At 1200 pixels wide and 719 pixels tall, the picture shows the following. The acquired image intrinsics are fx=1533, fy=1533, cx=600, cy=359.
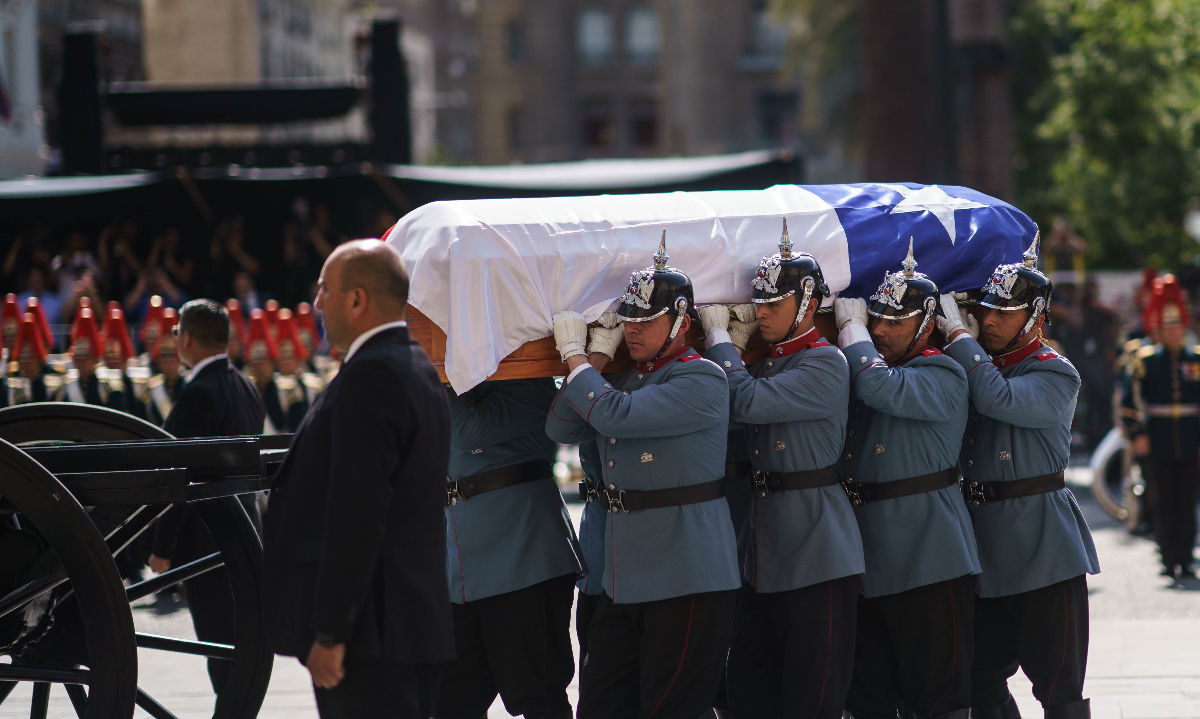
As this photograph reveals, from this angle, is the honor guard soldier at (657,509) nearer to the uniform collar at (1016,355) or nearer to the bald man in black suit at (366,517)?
the bald man in black suit at (366,517)

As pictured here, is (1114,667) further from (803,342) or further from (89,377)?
(89,377)

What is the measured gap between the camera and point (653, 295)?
4.77 metres

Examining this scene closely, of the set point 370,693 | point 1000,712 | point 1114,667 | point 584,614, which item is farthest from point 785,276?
point 1114,667

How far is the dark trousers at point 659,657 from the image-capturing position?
4.71m

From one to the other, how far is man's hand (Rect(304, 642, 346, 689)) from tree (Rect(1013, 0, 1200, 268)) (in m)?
21.6

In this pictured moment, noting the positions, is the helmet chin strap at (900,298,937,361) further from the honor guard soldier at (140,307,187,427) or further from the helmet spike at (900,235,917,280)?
the honor guard soldier at (140,307,187,427)

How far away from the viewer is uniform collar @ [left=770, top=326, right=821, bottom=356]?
5.07m

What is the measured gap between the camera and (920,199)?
18.7 ft

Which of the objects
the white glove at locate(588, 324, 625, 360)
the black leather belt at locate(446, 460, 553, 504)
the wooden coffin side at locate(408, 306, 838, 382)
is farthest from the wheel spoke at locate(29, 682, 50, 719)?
the white glove at locate(588, 324, 625, 360)

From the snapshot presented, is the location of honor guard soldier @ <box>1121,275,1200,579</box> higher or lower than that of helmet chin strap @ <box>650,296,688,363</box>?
lower

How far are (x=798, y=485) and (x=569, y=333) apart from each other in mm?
902

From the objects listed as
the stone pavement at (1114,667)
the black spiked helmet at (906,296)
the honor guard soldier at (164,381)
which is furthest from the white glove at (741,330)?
the honor guard soldier at (164,381)

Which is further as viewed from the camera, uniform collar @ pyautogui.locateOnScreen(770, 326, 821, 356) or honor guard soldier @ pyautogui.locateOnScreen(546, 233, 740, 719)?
uniform collar @ pyautogui.locateOnScreen(770, 326, 821, 356)

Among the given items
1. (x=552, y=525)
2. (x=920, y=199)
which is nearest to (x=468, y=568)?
(x=552, y=525)
